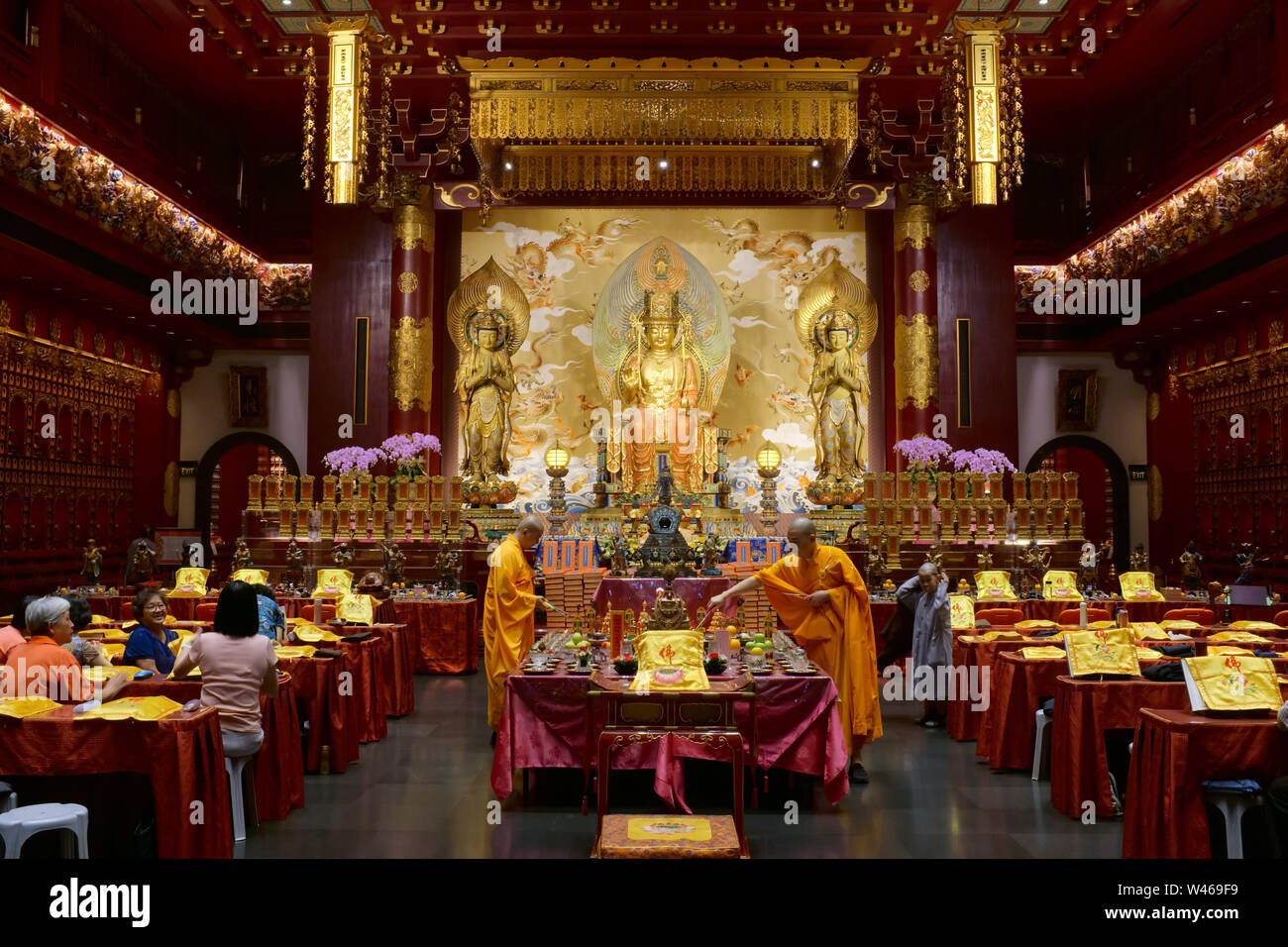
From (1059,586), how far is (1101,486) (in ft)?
30.6

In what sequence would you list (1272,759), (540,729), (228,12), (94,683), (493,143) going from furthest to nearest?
(493,143)
(228,12)
(540,729)
(94,683)
(1272,759)

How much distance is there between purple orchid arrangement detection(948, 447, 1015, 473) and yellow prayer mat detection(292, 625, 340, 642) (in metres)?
8.24

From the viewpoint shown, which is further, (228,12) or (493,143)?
(493,143)

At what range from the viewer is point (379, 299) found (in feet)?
43.8

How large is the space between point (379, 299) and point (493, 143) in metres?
2.57

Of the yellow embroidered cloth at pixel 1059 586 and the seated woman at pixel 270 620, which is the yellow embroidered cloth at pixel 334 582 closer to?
the seated woman at pixel 270 620

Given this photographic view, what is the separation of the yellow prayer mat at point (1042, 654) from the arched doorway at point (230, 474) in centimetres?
1157

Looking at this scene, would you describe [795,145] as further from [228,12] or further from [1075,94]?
[228,12]

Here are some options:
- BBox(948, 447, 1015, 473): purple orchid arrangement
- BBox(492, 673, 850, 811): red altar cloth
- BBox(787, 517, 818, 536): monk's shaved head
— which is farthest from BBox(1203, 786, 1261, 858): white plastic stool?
BBox(948, 447, 1015, 473): purple orchid arrangement

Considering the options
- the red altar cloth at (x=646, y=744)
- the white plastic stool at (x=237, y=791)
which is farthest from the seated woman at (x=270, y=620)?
the red altar cloth at (x=646, y=744)

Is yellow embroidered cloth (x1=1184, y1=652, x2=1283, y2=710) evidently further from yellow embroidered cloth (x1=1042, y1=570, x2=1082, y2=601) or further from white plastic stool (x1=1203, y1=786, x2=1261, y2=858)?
yellow embroidered cloth (x1=1042, y1=570, x2=1082, y2=601)

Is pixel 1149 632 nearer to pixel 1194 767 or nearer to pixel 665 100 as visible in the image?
pixel 1194 767

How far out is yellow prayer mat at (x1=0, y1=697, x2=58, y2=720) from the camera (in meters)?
3.27

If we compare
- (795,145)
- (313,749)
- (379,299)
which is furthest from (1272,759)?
(379,299)
